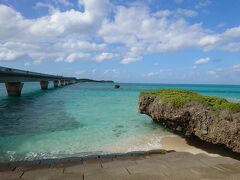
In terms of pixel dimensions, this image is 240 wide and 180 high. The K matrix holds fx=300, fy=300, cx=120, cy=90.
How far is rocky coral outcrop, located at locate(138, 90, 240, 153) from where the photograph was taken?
10.4 meters

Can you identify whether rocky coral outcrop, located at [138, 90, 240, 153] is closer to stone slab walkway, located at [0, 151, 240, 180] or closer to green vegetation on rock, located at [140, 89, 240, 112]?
green vegetation on rock, located at [140, 89, 240, 112]

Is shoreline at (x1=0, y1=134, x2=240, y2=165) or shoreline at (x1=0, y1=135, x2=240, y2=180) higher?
shoreline at (x1=0, y1=135, x2=240, y2=180)

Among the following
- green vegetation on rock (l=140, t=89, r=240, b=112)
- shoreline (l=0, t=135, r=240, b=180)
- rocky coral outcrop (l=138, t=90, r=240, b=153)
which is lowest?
shoreline (l=0, t=135, r=240, b=180)

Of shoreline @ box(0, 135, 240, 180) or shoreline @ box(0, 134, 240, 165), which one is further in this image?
shoreline @ box(0, 134, 240, 165)

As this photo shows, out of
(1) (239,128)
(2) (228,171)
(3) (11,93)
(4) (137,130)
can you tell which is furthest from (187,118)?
(3) (11,93)

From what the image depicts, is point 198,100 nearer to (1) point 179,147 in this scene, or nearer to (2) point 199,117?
(2) point 199,117

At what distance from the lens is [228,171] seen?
676 centimetres

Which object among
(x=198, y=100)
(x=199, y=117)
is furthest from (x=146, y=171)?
(x=198, y=100)

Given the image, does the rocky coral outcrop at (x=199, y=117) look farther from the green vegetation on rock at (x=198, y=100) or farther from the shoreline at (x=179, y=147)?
the shoreline at (x=179, y=147)

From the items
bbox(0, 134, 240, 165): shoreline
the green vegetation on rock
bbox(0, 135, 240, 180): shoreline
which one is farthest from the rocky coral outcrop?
bbox(0, 135, 240, 180): shoreline

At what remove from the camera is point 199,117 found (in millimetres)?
11797

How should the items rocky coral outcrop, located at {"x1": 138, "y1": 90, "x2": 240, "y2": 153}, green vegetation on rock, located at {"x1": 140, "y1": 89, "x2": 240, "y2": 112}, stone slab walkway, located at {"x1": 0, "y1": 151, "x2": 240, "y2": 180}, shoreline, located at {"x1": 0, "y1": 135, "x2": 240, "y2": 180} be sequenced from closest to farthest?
stone slab walkway, located at {"x1": 0, "y1": 151, "x2": 240, "y2": 180} < shoreline, located at {"x1": 0, "y1": 135, "x2": 240, "y2": 180} < rocky coral outcrop, located at {"x1": 138, "y1": 90, "x2": 240, "y2": 153} < green vegetation on rock, located at {"x1": 140, "y1": 89, "x2": 240, "y2": 112}

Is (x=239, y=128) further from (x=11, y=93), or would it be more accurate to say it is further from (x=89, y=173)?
(x=11, y=93)

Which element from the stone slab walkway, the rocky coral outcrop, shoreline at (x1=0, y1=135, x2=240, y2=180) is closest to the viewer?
the stone slab walkway
